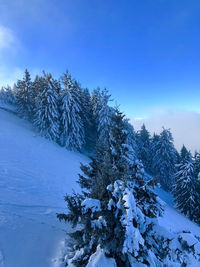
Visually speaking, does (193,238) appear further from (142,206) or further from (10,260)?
(10,260)

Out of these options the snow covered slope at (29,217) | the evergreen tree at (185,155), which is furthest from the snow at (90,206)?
the evergreen tree at (185,155)

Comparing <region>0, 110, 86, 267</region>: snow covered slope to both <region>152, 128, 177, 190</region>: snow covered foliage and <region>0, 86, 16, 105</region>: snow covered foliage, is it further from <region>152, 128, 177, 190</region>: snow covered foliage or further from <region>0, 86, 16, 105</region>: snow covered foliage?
<region>0, 86, 16, 105</region>: snow covered foliage

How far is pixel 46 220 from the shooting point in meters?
5.78

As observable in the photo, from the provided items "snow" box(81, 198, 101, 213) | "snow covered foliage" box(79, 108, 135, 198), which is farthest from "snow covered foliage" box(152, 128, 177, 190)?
"snow" box(81, 198, 101, 213)

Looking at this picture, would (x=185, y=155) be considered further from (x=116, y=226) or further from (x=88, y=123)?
(x=116, y=226)

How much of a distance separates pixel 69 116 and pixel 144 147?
68.7ft

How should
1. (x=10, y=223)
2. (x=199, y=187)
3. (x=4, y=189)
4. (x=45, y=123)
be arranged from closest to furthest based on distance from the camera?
(x=10, y=223) → (x=4, y=189) → (x=199, y=187) → (x=45, y=123)

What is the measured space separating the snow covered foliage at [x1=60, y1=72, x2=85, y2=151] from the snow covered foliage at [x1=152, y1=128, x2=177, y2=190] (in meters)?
17.7

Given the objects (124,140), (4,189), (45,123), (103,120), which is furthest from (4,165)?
(103,120)

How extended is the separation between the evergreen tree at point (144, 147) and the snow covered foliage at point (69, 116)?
55.1ft

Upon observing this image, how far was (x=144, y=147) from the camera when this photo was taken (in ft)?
115

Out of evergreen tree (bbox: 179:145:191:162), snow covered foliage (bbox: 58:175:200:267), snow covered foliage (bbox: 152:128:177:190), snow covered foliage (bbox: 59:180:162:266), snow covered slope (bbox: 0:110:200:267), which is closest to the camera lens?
snow covered foliage (bbox: 59:180:162:266)

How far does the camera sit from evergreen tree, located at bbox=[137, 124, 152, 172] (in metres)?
34.3

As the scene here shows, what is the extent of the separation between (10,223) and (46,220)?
135 centimetres
